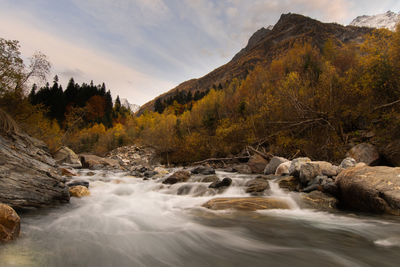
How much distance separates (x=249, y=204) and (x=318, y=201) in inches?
83.3

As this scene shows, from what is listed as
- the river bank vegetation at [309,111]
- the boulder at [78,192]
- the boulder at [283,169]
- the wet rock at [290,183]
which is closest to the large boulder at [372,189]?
the wet rock at [290,183]

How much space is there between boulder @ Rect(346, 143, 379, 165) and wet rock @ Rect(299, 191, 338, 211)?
215 inches

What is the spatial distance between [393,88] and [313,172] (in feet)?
29.9

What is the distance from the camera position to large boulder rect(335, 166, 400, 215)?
15.4 ft

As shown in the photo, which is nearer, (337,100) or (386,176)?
(386,176)

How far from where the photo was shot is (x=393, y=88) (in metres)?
11.4

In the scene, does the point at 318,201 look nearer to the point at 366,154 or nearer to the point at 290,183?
the point at 290,183

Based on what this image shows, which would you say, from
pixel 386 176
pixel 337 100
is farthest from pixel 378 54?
pixel 386 176

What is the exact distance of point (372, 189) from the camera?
4.97 metres

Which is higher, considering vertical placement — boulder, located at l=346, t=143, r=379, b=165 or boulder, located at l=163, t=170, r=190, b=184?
boulder, located at l=346, t=143, r=379, b=165

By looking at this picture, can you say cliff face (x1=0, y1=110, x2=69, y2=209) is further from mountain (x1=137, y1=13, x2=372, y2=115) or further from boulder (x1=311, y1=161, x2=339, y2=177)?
mountain (x1=137, y1=13, x2=372, y2=115)

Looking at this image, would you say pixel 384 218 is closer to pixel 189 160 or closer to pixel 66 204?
pixel 66 204

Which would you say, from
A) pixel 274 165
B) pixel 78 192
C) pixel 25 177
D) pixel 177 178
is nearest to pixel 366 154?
pixel 274 165

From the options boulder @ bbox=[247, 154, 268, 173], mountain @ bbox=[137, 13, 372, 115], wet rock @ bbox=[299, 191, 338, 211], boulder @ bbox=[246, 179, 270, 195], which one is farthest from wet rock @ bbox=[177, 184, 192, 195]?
mountain @ bbox=[137, 13, 372, 115]
